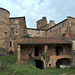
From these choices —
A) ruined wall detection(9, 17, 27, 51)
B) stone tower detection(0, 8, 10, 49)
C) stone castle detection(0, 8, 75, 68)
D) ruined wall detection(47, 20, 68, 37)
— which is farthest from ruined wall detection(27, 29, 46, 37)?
stone tower detection(0, 8, 10, 49)

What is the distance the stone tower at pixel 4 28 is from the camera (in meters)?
30.2

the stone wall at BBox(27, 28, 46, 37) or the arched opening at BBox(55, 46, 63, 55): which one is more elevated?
the stone wall at BBox(27, 28, 46, 37)

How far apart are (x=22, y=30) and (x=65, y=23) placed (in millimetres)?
13489

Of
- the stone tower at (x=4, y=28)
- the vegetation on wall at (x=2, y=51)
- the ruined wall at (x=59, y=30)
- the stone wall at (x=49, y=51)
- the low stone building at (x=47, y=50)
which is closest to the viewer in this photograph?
the low stone building at (x=47, y=50)

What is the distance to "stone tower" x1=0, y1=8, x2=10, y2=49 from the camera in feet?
99.1

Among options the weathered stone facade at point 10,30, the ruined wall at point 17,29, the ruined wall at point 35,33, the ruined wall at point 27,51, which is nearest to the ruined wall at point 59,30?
the ruined wall at point 35,33

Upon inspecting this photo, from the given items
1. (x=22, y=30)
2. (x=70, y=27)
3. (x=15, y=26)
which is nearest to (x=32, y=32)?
(x=22, y=30)

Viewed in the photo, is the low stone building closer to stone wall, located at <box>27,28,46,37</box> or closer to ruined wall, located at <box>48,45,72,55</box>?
ruined wall, located at <box>48,45,72,55</box>

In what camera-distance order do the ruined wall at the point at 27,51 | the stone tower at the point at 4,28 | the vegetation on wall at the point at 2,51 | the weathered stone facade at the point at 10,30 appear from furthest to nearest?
1. the weathered stone facade at the point at 10,30
2. the stone tower at the point at 4,28
3. the vegetation on wall at the point at 2,51
4. the ruined wall at the point at 27,51

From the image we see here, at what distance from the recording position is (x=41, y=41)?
21203mm

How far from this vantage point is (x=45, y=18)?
50688mm

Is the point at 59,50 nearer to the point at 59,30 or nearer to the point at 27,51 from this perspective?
the point at 27,51

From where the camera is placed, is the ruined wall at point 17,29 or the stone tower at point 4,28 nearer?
the stone tower at point 4,28

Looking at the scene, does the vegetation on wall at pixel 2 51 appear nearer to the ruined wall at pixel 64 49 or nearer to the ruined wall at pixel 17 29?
the ruined wall at pixel 17 29
